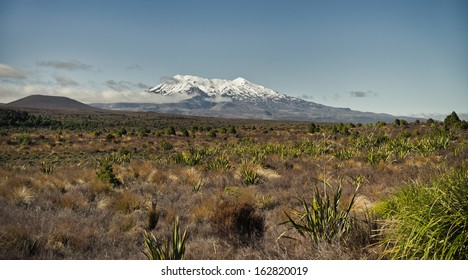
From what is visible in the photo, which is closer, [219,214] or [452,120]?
[219,214]

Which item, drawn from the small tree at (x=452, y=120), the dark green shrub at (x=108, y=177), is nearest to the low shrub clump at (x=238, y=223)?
the dark green shrub at (x=108, y=177)

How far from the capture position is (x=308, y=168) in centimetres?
1419

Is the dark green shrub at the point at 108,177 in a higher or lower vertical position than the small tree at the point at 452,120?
lower

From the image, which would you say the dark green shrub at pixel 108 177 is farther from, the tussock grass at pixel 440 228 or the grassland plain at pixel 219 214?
the tussock grass at pixel 440 228

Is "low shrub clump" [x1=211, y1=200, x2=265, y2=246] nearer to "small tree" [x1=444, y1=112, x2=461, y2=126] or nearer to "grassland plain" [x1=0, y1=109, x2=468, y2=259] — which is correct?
"grassland plain" [x1=0, y1=109, x2=468, y2=259]

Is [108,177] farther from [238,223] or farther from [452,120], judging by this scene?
[452,120]

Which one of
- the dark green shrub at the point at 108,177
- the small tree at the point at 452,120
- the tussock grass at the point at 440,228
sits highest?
the small tree at the point at 452,120

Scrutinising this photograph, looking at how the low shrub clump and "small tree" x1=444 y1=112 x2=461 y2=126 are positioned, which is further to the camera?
"small tree" x1=444 y1=112 x2=461 y2=126

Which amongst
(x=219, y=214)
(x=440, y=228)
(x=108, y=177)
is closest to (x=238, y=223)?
(x=219, y=214)

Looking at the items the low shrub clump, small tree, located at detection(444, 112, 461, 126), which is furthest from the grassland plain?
small tree, located at detection(444, 112, 461, 126)

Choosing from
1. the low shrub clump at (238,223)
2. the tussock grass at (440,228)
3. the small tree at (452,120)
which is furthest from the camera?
the small tree at (452,120)
